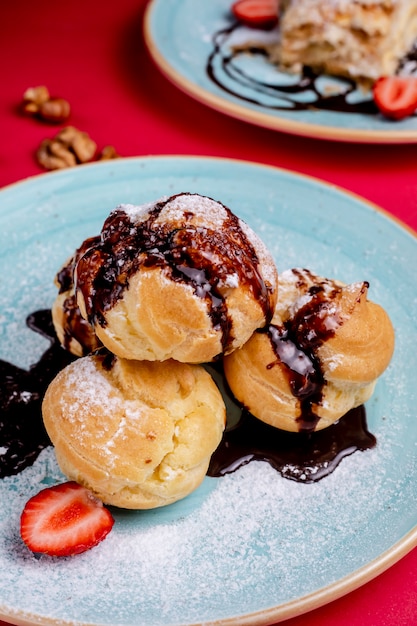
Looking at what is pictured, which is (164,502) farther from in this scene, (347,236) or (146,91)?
(146,91)

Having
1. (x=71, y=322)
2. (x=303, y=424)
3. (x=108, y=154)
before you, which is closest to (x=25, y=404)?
(x=71, y=322)

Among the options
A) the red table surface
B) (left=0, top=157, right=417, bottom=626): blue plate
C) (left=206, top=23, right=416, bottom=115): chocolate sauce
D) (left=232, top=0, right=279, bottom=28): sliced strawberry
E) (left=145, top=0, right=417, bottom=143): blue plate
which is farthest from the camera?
(left=232, top=0, right=279, bottom=28): sliced strawberry

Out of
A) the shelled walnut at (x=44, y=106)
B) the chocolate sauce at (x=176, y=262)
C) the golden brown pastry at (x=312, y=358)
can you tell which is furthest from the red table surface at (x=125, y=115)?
the chocolate sauce at (x=176, y=262)

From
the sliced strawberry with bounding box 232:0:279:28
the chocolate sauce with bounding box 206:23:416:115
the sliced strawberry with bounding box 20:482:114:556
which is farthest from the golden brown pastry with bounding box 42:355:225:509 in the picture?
the sliced strawberry with bounding box 232:0:279:28

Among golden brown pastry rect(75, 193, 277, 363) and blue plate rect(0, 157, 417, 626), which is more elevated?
golden brown pastry rect(75, 193, 277, 363)

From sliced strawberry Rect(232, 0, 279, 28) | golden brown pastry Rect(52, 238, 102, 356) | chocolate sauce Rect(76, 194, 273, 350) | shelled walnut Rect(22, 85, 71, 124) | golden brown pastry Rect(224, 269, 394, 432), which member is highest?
chocolate sauce Rect(76, 194, 273, 350)

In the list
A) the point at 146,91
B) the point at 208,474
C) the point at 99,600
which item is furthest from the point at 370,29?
the point at 99,600

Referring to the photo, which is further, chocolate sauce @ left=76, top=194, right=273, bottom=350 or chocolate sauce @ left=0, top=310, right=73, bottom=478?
chocolate sauce @ left=0, top=310, right=73, bottom=478

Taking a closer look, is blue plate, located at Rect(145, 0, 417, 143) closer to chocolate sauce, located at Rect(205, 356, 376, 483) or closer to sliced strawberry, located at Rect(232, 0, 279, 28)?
sliced strawberry, located at Rect(232, 0, 279, 28)
